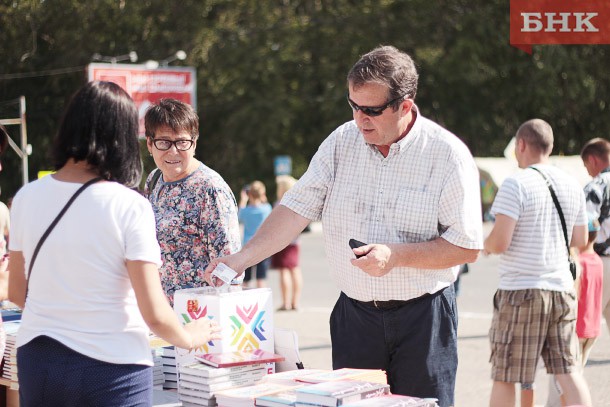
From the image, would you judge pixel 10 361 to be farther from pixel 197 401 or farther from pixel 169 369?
pixel 197 401

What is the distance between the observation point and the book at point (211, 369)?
3.18 metres

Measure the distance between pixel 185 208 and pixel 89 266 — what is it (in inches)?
70.3

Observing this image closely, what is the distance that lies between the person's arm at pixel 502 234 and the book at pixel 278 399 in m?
2.55

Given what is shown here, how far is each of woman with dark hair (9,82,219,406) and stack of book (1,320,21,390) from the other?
127cm

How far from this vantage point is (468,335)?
948 centimetres

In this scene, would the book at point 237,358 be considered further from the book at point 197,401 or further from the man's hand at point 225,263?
the man's hand at point 225,263

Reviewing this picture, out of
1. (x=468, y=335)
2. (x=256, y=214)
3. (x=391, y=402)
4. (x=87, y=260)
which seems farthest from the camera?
(x=256, y=214)

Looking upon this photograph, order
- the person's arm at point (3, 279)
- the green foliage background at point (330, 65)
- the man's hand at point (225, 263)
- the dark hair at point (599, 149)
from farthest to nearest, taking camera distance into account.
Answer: the green foliage background at point (330, 65) → the dark hair at point (599, 149) → the person's arm at point (3, 279) → the man's hand at point (225, 263)

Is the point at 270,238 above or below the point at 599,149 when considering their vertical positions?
below

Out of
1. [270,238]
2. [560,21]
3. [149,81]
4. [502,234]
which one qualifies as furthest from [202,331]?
[149,81]

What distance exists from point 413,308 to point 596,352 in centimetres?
550

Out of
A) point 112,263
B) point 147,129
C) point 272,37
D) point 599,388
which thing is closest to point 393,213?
point 112,263

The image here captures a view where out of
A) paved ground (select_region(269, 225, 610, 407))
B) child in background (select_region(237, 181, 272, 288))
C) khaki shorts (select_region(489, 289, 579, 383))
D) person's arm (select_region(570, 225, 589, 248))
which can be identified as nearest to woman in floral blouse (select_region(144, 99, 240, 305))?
khaki shorts (select_region(489, 289, 579, 383))

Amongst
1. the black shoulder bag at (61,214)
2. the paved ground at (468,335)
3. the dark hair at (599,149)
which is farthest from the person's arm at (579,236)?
the black shoulder bag at (61,214)
